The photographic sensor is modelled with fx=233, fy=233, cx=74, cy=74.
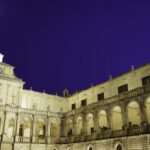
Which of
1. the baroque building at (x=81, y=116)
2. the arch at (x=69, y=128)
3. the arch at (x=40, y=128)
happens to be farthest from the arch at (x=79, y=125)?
the arch at (x=40, y=128)

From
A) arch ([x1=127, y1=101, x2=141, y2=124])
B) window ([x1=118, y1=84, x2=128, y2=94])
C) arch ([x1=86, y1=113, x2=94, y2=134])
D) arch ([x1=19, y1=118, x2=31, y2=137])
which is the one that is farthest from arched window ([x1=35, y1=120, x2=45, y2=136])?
arch ([x1=127, y1=101, x2=141, y2=124])

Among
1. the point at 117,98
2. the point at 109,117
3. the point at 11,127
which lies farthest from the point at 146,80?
the point at 11,127

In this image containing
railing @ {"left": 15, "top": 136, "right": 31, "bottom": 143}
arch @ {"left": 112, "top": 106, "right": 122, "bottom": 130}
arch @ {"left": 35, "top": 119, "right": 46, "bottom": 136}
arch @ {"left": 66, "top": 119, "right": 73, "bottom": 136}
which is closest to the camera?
arch @ {"left": 112, "top": 106, "right": 122, "bottom": 130}

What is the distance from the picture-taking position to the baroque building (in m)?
33.9

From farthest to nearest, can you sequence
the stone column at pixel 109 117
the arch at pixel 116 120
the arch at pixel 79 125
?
the arch at pixel 79 125 → the arch at pixel 116 120 → the stone column at pixel 109 117

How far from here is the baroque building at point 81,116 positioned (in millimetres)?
33875

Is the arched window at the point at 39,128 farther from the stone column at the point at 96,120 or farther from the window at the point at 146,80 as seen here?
the window at the point at 146,80

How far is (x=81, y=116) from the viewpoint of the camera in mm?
44531

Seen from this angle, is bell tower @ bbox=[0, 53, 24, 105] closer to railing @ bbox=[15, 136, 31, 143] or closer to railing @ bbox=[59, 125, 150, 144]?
railing @ bbox=[15, 136, 31, 143]

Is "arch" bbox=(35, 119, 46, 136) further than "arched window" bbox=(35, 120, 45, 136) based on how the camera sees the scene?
No

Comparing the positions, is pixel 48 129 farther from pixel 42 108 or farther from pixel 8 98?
pixel 8 98

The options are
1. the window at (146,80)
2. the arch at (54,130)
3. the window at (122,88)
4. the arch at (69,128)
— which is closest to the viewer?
the window at (146,80)

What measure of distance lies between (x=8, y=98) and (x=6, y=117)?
12.3 feet

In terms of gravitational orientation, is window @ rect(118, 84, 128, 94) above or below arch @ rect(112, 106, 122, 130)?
above
